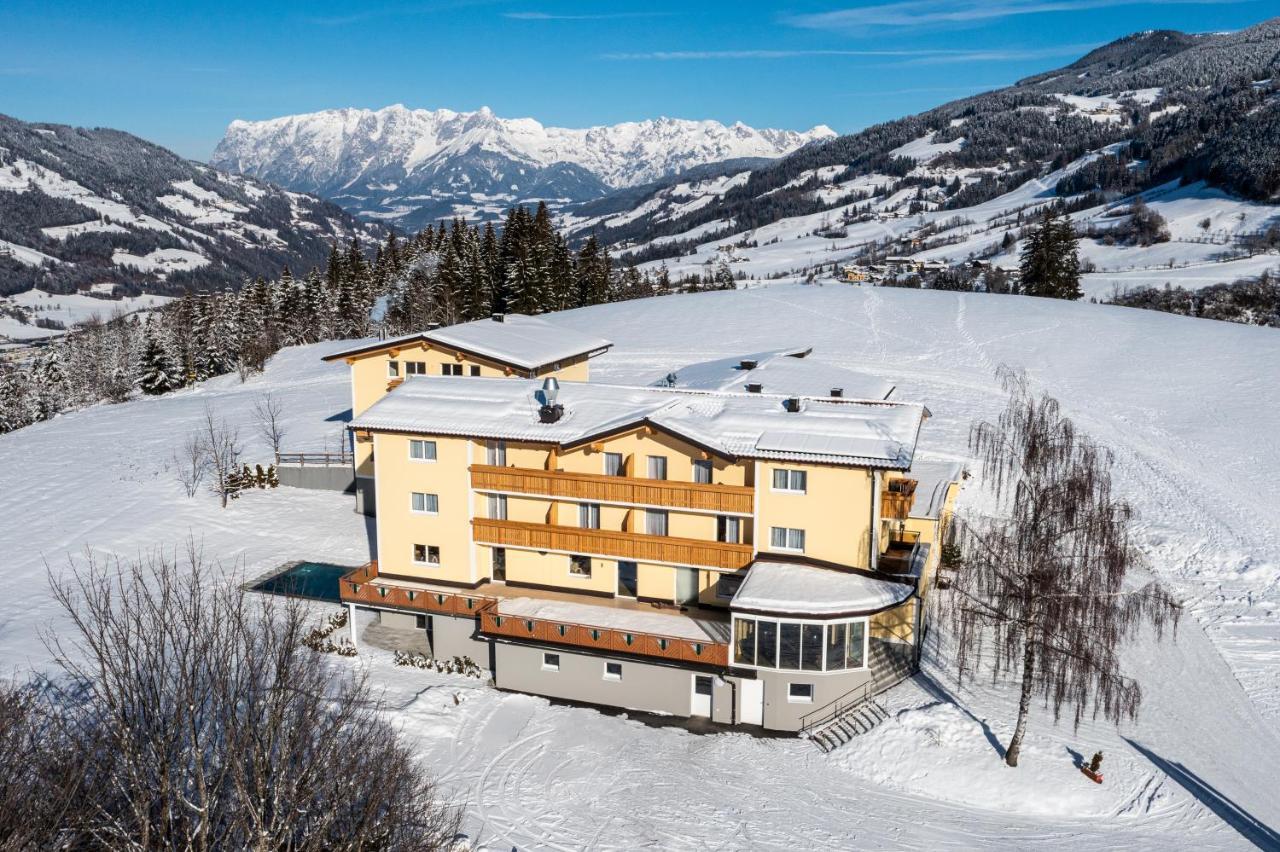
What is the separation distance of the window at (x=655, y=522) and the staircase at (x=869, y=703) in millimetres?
8170

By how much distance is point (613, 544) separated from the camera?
3080 centimetres

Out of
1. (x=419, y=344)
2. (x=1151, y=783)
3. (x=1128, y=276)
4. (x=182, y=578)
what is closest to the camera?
(x=1151, y=783)

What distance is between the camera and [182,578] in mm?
36031

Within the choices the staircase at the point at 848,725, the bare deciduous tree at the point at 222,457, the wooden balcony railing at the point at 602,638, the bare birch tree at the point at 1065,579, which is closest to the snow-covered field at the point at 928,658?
the staircase at the point at 848,725

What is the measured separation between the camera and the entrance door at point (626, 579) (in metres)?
31.5

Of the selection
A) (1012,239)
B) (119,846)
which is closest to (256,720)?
(119,846)

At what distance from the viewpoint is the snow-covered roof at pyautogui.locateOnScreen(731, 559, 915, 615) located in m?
26.4

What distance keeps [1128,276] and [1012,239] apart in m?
73.0

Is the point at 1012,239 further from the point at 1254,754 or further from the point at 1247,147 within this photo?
the point at 1254,754

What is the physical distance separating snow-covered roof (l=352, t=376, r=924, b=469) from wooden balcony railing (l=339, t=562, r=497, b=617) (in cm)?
577

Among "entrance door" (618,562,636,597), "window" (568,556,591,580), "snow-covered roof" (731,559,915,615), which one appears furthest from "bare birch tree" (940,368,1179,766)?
"window" (568,556,591,580)

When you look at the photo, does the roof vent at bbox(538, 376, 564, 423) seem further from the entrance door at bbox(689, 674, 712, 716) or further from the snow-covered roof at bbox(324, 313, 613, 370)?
the entrance door at bbox(689, 674, 712, 716)

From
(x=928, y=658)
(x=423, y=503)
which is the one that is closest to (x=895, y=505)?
(x=928, y=658)

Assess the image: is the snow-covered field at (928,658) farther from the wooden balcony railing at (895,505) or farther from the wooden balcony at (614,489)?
the wooden balcony at (614,489)
